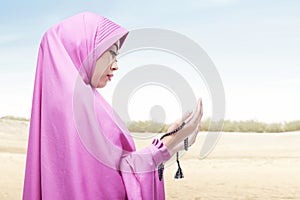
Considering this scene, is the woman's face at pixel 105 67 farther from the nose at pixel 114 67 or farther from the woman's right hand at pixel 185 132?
the woman's right hand at pixel 185 132

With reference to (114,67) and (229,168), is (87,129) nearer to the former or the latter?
(114,67)

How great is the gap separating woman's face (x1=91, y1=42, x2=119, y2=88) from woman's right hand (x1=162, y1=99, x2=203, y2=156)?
0.36 metres

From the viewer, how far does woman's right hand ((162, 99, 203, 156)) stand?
218 cm

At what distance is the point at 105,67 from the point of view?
7.53ft

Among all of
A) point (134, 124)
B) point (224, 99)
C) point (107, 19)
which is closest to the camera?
point (224, 99)

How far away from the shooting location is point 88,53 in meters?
2.25

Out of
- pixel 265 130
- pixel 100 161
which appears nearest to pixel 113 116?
pixel 100 161

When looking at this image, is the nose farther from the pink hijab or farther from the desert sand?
the desert sand

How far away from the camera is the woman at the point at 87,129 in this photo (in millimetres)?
2195

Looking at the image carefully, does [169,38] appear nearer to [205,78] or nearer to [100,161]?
[205,78]

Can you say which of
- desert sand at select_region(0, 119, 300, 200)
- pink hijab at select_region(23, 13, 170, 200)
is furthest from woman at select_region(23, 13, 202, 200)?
desert sand at select_region(0, 119, 300, 200)

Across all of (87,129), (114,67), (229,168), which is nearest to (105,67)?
(114,67)

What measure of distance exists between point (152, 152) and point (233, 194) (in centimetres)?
560

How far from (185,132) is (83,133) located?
0.41 metres
